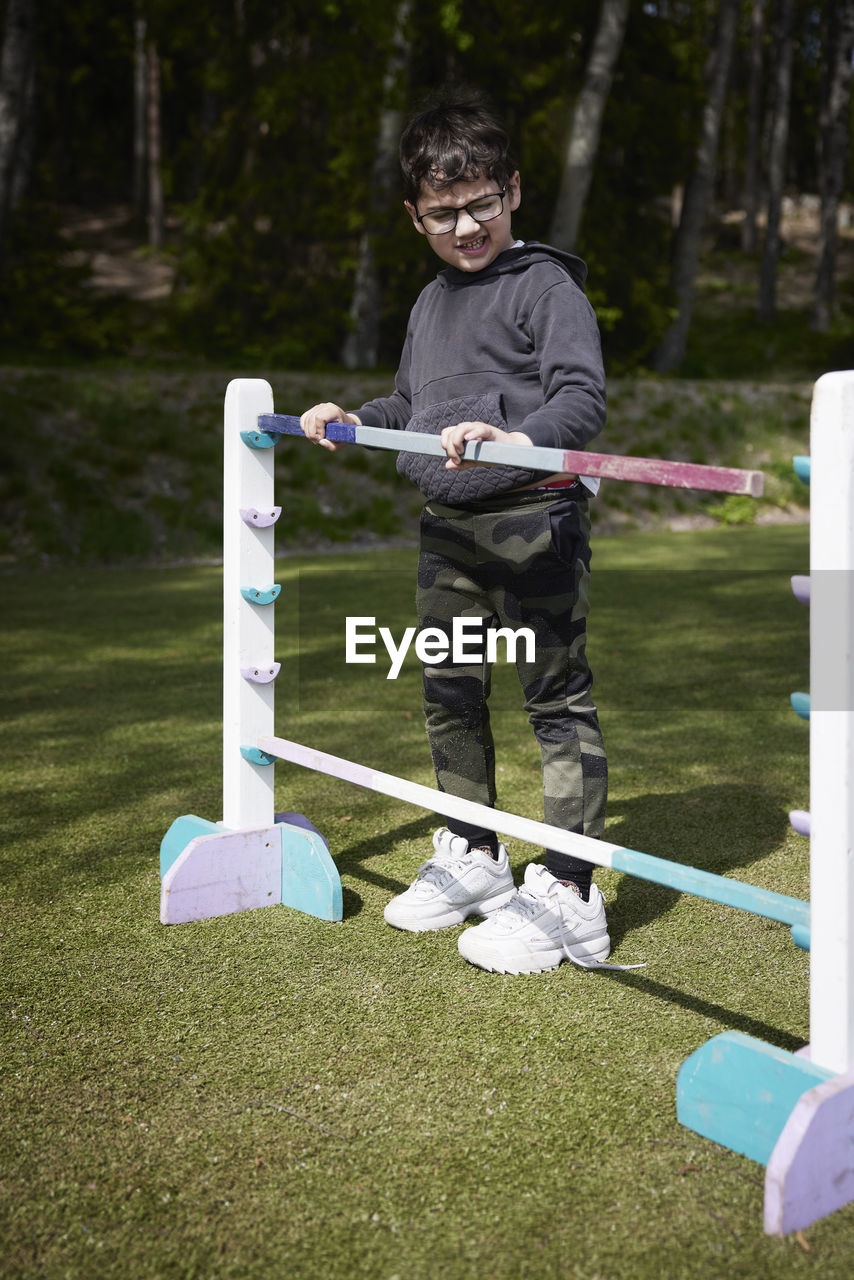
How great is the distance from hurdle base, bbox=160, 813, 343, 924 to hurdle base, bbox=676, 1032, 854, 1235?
97 cm

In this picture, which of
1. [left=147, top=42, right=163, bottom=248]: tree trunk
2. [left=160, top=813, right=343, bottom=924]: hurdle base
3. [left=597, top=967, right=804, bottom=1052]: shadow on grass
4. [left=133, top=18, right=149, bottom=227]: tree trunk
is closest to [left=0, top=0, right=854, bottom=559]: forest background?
[left=147, top=42, right=163, bottom=248]: tree trunk

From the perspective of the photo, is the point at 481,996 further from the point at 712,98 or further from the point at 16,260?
the point at 712,98

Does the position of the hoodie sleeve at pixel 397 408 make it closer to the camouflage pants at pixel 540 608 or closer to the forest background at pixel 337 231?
the camouflage pants at pixel 540 608

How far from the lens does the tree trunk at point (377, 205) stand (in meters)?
12.9

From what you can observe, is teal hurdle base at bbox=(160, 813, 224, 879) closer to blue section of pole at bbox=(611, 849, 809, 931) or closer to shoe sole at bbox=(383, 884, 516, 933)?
shoe sole at bbox=(383, 884, 516, 933)

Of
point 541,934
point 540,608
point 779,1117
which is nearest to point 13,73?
point 540,608

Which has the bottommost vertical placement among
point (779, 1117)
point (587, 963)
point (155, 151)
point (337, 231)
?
point (587, 963)

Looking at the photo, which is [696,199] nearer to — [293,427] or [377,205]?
[377,205]

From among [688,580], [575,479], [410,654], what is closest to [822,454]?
[575,479]

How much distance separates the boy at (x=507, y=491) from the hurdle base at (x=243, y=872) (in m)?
0.22

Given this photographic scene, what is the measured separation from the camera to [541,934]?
2180mm

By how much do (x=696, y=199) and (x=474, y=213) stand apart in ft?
53.8

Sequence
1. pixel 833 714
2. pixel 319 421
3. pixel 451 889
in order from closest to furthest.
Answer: pixel 833 714 → pixel 319 421 → pixel 451 889

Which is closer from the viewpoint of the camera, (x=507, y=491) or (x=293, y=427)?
(x=507, y=491)
